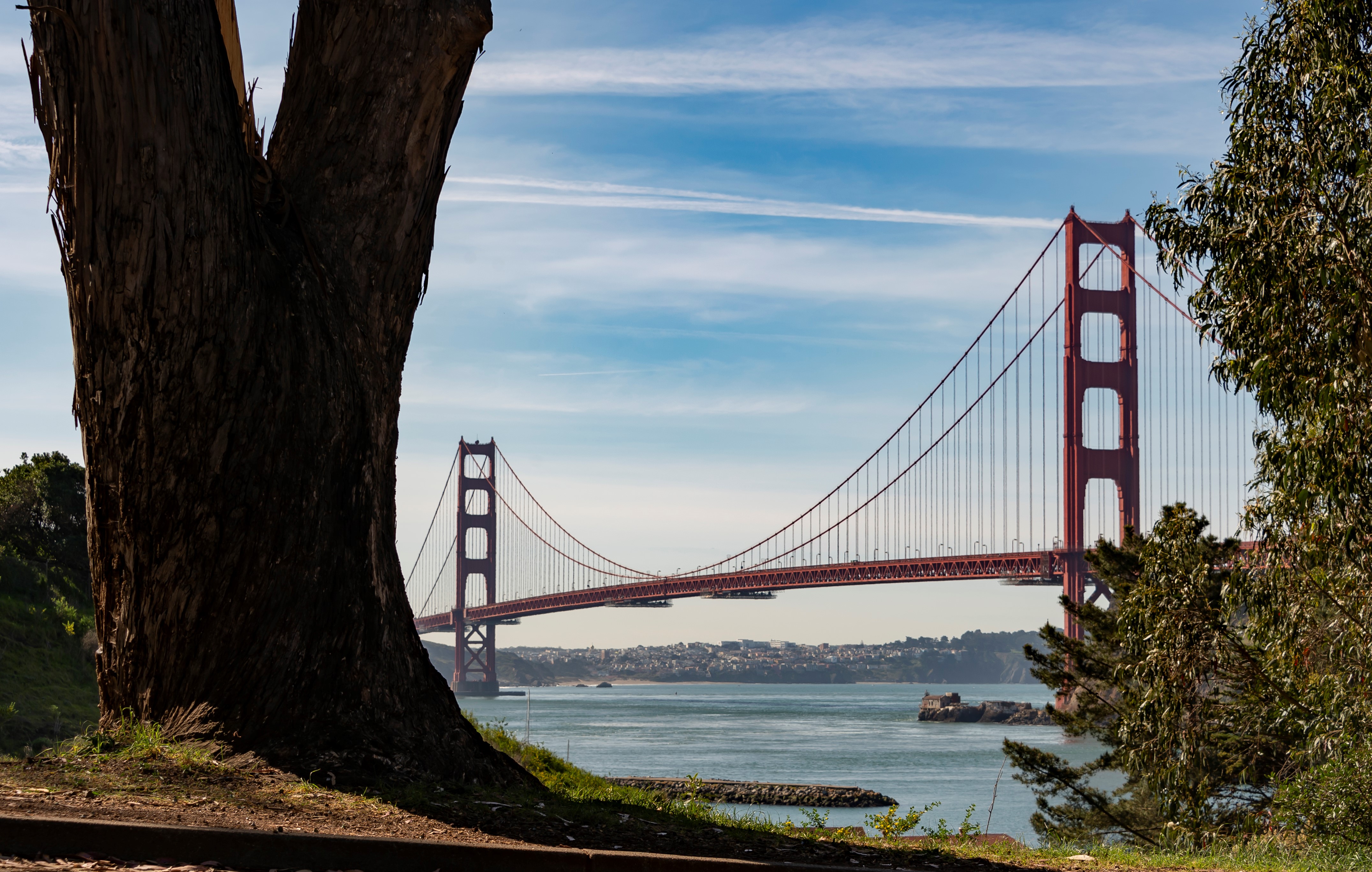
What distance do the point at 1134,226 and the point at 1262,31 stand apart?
4199cm

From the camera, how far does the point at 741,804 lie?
101ft

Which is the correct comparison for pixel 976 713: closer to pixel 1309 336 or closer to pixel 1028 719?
pixel 1028 719

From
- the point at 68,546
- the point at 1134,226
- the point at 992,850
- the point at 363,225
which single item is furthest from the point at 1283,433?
the point at 1134,226

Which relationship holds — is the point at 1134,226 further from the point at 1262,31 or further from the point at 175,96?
the point at 175,96

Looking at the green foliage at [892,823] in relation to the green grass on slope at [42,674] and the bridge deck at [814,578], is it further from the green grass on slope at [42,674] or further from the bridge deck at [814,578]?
the bridge deck at [814,578]

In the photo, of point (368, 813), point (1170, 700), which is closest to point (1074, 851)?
point (368, 813)

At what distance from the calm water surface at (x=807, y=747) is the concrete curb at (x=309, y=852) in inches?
454

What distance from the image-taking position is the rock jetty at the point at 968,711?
75.6 m

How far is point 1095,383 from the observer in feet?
154

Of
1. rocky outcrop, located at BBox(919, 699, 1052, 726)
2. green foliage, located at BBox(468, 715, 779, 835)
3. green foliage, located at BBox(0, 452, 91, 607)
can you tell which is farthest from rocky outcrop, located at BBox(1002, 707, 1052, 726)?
green foliage, located at BBox(468, 715, 779, 835)

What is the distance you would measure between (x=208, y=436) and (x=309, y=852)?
8.15ft

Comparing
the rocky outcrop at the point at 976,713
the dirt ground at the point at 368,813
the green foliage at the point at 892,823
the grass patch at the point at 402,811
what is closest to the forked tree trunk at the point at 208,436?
the grass patch at the point at 402,811

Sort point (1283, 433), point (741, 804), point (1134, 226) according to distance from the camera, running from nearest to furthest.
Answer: point (1283, 433) < point (741, 804) < point (1134, 226)

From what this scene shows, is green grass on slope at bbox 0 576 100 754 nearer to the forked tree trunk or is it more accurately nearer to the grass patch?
the forked tree trunk
